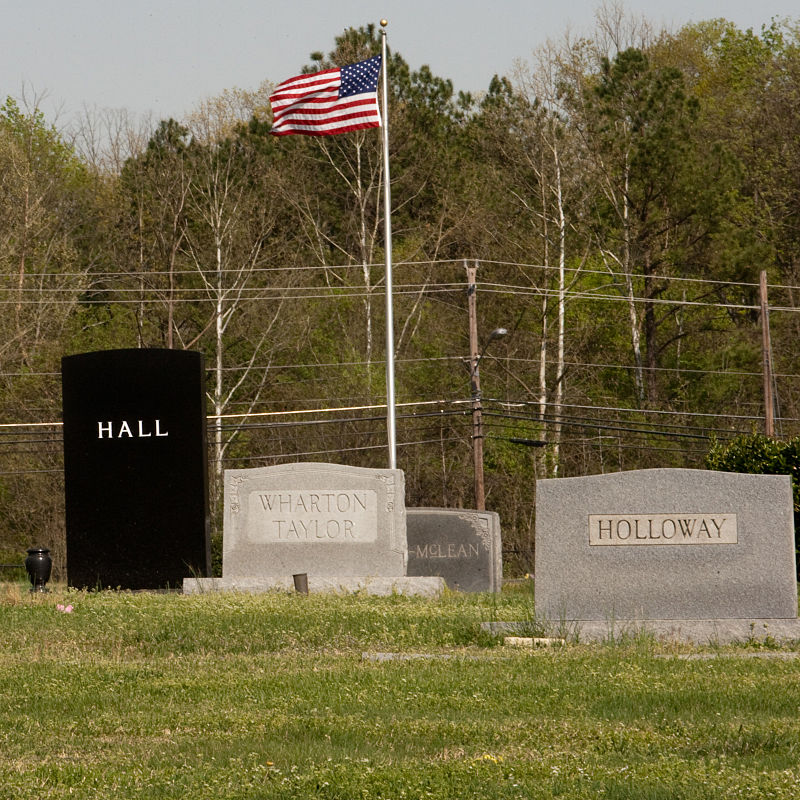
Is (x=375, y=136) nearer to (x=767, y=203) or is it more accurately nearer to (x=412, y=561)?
(x=767, y=203)

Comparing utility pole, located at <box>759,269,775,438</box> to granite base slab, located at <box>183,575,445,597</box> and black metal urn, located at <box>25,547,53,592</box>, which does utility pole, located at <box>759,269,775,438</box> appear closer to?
granite base slab, located at <box>183,575,445,597</box>

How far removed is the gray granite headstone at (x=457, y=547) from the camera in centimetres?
2084

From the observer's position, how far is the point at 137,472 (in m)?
17.0

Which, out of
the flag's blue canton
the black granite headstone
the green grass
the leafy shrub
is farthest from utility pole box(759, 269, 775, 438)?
the green grass

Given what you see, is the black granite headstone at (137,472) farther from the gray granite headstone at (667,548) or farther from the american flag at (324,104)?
the gray granite headstone at (667,548)

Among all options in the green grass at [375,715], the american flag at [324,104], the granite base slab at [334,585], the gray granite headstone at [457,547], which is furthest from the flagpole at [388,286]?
the green grass at [375,715]

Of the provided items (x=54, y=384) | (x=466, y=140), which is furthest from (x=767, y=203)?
(x=54, y=384)

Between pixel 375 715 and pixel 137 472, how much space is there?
1035 centimetres

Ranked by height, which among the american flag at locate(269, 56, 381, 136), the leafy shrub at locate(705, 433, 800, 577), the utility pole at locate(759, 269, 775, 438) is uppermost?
the american flag at locate(269, 56, 381, 136)

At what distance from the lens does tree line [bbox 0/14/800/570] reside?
37.4m

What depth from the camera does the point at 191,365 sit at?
17281 millimetres

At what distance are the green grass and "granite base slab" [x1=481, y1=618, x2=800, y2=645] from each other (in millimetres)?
357

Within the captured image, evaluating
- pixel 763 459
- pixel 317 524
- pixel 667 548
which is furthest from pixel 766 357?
pixel 667 548

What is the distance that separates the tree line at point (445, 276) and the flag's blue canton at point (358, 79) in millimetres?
15825
